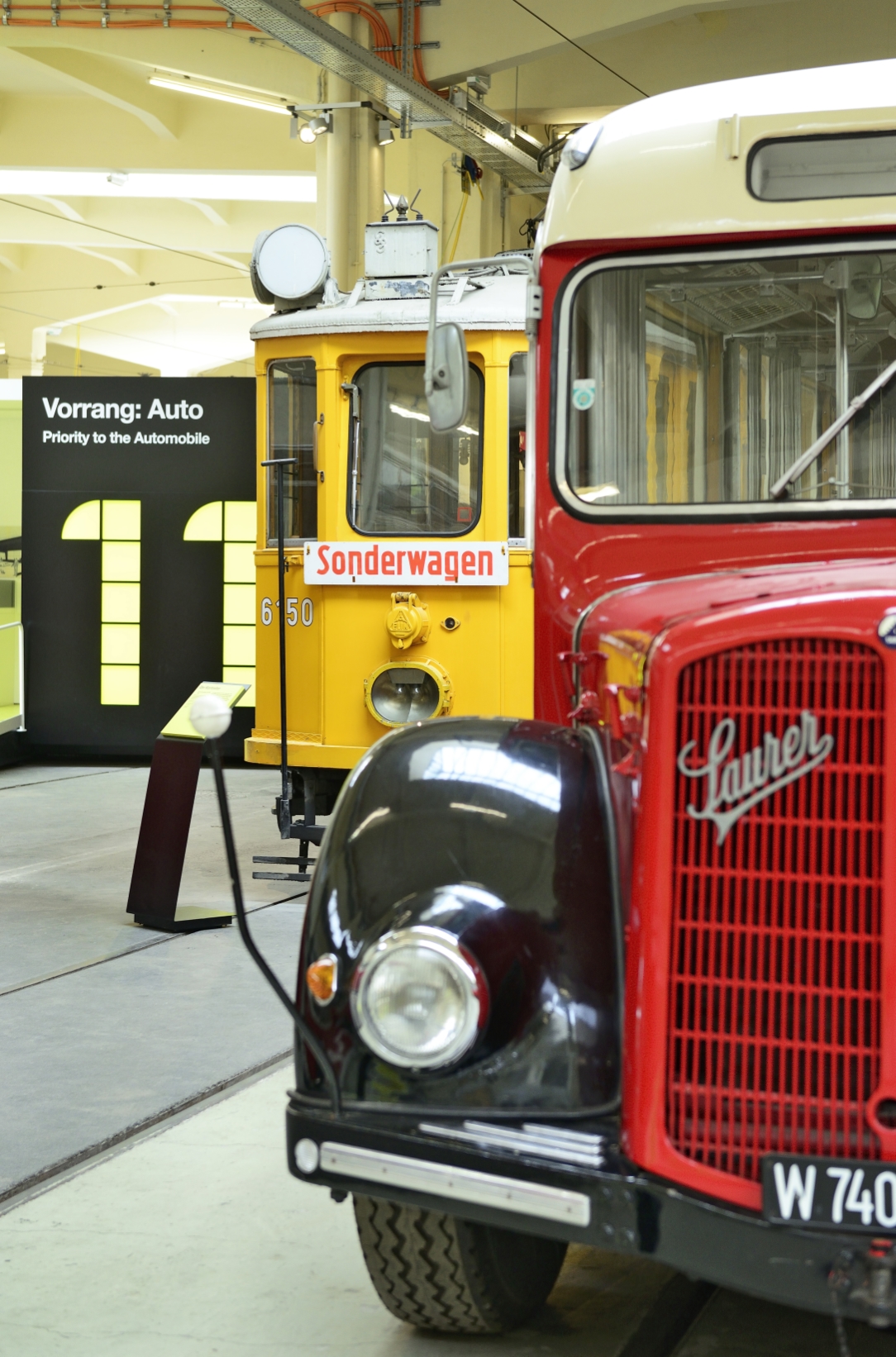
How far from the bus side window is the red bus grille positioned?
473 cm

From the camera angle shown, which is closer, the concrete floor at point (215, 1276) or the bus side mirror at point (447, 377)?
the concrete floor at point (215, 1276)

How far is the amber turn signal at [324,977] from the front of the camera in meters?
2.40

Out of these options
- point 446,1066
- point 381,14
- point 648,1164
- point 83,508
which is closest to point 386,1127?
point 446,1066

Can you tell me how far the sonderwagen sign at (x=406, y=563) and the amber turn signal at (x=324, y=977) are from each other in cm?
449

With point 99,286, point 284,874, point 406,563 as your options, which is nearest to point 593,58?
point 406,563

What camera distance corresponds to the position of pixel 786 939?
2164 mm

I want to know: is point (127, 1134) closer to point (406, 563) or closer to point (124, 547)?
point (406, 563)

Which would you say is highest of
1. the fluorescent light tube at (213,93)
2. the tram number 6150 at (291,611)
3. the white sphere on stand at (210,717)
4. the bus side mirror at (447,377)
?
the fluorescent light tube at (213,93)

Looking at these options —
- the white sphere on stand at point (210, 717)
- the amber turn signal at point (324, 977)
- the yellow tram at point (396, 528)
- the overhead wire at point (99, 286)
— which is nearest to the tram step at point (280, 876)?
the yellow tram at point (396, 528)

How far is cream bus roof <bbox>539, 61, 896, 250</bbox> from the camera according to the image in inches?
119

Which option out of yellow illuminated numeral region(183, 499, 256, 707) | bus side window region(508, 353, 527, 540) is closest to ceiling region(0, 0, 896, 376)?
yellow illuminated numeral region(183, 499, 256, 707)

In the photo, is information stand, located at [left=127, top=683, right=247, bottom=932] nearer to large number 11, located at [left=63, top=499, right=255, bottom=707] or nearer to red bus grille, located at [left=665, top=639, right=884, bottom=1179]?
red bus grille, located at [left=665, top=639, right=884, bottom=1179]

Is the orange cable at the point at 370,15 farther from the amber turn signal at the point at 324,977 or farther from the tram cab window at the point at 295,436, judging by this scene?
the amber turn signal at the point at 324,977

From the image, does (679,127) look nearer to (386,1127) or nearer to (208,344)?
(386,1127)
